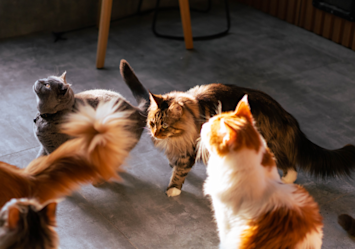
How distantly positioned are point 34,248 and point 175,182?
1.13 meters

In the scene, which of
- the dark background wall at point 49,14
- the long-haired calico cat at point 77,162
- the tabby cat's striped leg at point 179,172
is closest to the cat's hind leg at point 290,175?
the tabby cat's striped leg at point 179,172

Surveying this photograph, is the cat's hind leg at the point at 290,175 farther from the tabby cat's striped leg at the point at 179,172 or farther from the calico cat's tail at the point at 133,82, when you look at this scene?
the calico cat's tail at the point at 133,82

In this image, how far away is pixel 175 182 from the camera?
82.5 inches

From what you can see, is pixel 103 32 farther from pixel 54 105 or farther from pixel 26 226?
pixel 26 226

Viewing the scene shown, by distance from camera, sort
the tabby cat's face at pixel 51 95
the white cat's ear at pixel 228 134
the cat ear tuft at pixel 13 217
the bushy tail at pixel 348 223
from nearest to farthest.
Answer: the cat ear tuft at pixel 13 217
the white cat's ear at pixel 228 134
the bushy tail at pixel 348 223
the tabby cat's face at pixel 51 95

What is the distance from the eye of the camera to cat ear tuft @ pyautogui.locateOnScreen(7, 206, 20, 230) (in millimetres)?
991

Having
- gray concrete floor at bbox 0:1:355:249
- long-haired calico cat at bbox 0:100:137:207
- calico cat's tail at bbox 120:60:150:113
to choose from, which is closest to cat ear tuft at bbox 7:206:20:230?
long-haired calico cat at bbox 0:100:137:207

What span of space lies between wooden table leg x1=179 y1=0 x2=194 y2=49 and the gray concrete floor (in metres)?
0.09

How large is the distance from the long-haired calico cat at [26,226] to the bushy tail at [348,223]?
54.6 inches

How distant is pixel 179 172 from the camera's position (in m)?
2.05

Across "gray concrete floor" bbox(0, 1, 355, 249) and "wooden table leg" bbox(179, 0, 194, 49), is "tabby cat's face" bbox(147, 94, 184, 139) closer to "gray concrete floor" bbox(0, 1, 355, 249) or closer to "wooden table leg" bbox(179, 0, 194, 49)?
"gray concrete floor" bbox(0, 1, 355, 249)

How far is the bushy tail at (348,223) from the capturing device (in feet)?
5.99

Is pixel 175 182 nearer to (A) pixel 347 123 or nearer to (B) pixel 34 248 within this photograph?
→ (B) pixel 34 248

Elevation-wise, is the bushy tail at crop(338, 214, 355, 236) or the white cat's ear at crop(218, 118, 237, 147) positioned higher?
the white cat's ear at crop(218, 118, 237, 147)
